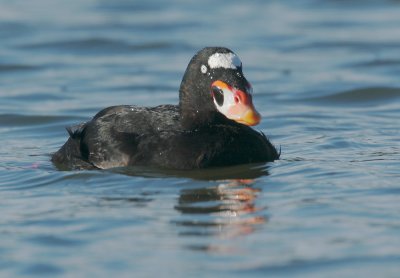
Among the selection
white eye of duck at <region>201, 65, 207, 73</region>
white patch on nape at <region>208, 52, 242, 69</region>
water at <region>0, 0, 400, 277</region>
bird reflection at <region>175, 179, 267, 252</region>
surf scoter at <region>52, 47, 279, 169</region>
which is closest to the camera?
water at <region>0, 0, 400, 277</region>

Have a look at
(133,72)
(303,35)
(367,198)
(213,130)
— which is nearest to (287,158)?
(213,130)

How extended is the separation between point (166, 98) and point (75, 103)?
1.29 meters

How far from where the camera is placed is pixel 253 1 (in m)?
23.3

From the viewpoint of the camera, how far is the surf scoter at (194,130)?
33.2 feet

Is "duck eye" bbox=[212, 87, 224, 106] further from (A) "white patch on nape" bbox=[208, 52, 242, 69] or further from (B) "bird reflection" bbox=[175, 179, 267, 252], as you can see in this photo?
(B) "bird reflection" bbox=[175, 179, 267, 252]

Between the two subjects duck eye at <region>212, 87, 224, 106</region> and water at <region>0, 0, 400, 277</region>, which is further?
duck eye at <region>212, 87, 224, 106</region>

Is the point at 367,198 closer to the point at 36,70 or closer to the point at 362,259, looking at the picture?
the point at 362,259

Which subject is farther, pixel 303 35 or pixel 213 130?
pixel 303 35

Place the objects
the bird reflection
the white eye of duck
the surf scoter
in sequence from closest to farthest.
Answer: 1. the bird reflection
2. the surf scoter
3. the white eye of duck

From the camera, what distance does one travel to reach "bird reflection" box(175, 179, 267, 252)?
8258 mm

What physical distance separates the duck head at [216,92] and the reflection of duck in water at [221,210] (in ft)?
2.16

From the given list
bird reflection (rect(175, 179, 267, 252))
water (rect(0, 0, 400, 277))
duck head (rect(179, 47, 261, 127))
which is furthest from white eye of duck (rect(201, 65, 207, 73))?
bird reflection (rect(175, 179, 267, 252))

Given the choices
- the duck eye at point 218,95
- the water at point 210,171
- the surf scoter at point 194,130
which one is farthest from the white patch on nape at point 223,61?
the water at point 210,171

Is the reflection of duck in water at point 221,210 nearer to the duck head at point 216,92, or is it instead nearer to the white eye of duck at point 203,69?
the duck head at point 216,92
